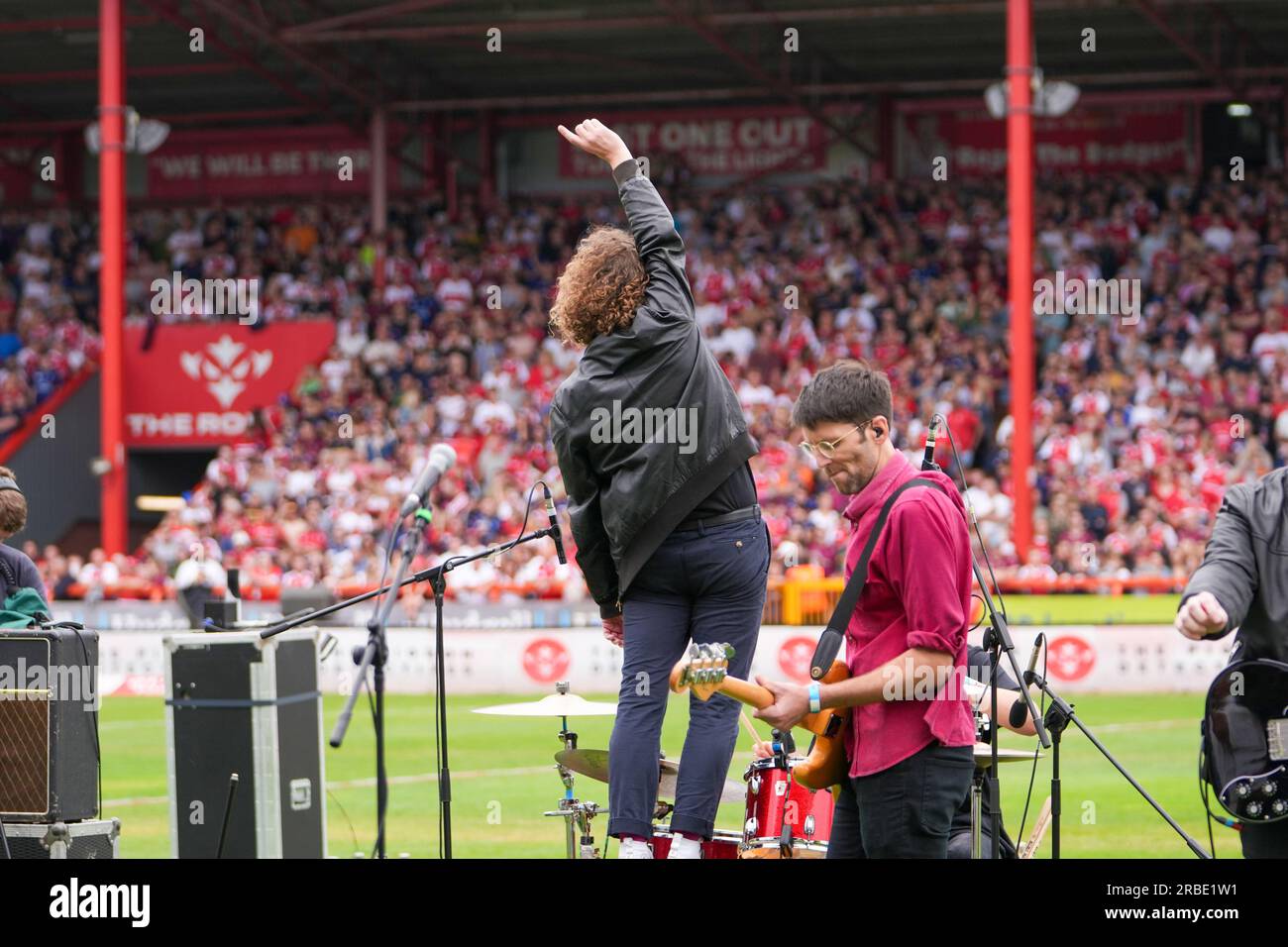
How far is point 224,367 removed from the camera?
3173cm

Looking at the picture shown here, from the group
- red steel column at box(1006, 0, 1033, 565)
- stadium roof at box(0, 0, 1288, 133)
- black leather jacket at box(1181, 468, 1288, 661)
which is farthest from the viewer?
stadium roof at box(0, 0, 1288, 133)

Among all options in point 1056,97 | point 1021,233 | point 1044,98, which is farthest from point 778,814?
point 1044,98

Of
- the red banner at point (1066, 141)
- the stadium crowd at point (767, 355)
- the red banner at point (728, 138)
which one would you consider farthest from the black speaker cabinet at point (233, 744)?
the red banner at point (728, 138)

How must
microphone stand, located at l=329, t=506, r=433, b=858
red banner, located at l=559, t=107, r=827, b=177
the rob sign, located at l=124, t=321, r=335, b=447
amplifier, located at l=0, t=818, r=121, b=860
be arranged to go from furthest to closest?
red banner, located at l=559, t=107, r=827, b=177 < the rob sign, located at l=124, t=321, r=335, b=447 < amplifier, located at l=0, t=818, r=121, b=860 < microphone stand, located at l=329, t=506, r=433, b=858

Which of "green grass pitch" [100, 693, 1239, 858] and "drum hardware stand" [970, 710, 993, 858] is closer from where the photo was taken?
"drum hardware stand" [970, 710, 993, 858]

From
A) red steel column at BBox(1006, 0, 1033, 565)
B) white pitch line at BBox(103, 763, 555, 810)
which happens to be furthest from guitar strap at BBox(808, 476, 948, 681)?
red steel column at BBox(1006, 0, 1033, 565)

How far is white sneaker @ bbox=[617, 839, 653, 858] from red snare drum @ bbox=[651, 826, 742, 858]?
0.06 meters

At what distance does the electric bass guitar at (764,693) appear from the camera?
474cm

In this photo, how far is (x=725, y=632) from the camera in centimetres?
609

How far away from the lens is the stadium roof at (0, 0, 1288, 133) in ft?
88.7

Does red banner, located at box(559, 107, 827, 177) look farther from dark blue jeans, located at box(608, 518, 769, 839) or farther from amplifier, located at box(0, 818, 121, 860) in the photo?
dark blue jeans, located at box(608, 518, 769, 839)

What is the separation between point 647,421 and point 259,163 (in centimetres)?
3170

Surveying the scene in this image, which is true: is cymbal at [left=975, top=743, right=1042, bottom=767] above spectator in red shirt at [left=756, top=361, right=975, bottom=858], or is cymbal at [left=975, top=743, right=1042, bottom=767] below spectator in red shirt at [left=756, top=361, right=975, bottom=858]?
below

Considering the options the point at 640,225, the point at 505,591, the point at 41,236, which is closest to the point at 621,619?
the point at 640,225
